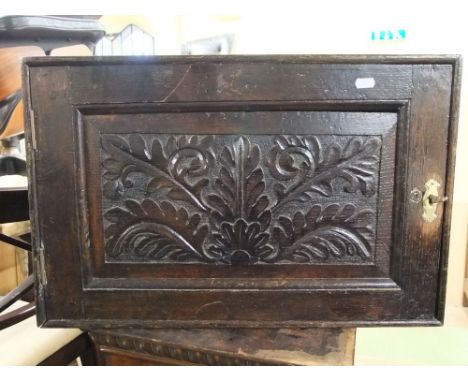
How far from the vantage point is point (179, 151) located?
50 cm

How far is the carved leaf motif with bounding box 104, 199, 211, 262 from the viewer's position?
52 cm

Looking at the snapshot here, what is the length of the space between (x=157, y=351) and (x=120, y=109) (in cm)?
43

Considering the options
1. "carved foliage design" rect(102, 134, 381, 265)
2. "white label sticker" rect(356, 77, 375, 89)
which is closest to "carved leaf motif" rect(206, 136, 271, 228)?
"carved foliage design" rect(102, 134, 381, 265)

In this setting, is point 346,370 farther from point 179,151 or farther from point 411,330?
point 411,330

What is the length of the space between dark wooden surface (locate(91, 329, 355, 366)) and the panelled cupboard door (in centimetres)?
13

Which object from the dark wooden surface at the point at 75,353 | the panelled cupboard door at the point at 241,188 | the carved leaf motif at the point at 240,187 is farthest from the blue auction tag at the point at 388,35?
the dark wooden surface at the point at 75,353

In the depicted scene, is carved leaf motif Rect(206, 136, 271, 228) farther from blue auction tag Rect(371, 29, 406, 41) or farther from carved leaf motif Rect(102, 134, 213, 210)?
blue auction tag Rect(371, 29, 406, 41)

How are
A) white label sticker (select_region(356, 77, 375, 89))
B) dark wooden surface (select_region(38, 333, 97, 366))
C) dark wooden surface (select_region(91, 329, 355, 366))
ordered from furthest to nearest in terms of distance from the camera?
dark wooden surface (select_region(38, 333, 97, 366))
dark wooden surface (select_region(91, 329, 355, 366))
white label sticker (select_region(356, 77, 375, 89))

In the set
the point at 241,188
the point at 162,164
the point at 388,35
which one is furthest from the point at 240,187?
the point at 388,35

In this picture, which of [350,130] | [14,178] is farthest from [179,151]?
[14,178]

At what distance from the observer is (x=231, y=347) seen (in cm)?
64

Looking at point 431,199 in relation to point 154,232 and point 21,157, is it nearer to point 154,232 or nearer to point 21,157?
point 154,232

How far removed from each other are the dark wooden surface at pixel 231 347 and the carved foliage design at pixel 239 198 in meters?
0.20

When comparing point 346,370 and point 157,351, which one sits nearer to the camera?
point 346,370
